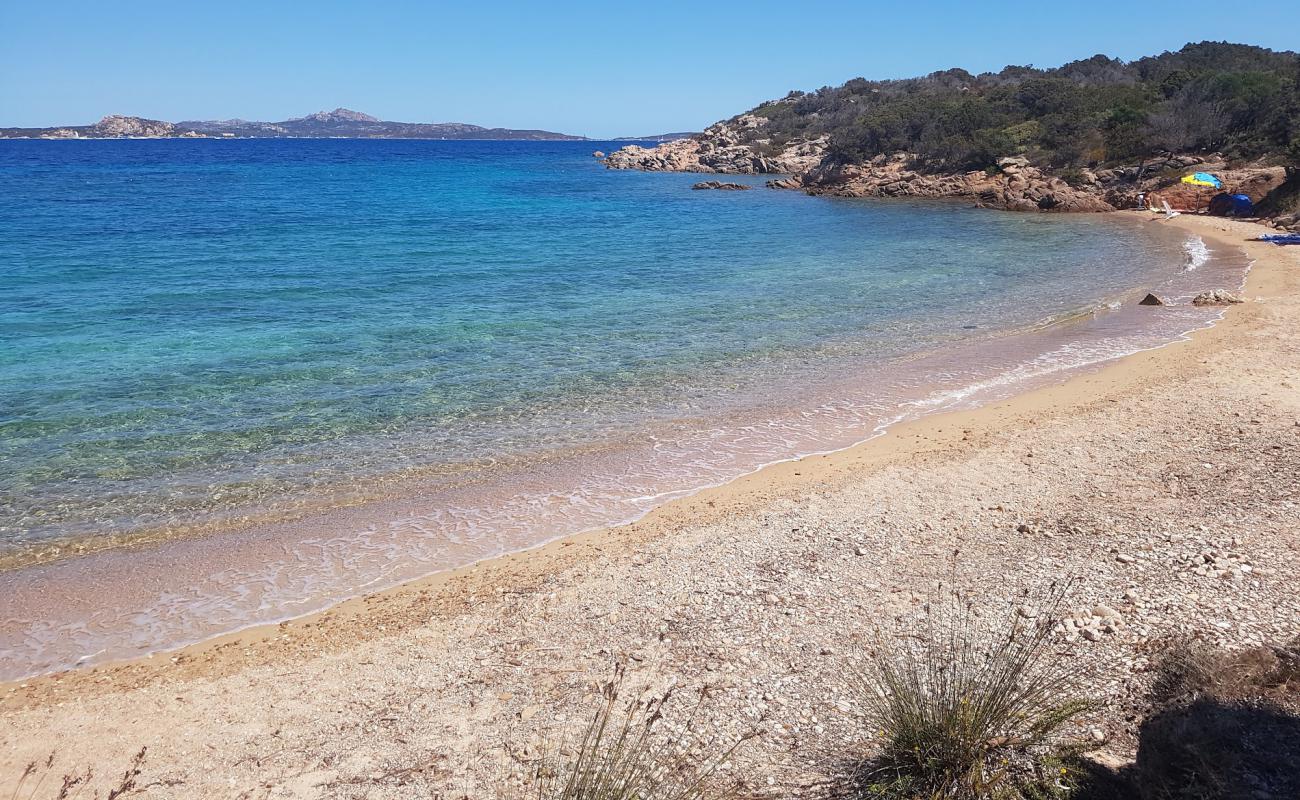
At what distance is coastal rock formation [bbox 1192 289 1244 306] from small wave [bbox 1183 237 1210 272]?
5.20 metres

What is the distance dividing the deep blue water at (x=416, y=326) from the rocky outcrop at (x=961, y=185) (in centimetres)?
335

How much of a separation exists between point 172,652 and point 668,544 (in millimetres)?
4666

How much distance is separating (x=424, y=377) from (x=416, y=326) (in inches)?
165

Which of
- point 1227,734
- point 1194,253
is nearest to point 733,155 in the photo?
point 1194,253

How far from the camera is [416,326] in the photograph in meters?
17.8

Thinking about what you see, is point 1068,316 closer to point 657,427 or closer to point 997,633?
point 657,427

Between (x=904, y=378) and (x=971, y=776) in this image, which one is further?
(x=904, y=378)

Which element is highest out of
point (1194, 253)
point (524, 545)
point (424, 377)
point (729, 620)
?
point (1194, 253)

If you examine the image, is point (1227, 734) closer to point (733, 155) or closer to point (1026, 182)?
point (1026, 182)

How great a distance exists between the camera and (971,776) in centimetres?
401

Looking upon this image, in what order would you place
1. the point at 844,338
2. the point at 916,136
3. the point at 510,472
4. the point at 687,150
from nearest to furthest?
1. the point at 510,472
2. the point at 844,338
3. the point at 916,136
4. the point at 687,150

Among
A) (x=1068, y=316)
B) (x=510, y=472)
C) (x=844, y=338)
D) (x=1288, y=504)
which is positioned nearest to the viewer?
(x=1288, y=504)

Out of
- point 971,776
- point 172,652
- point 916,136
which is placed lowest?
point 172,652

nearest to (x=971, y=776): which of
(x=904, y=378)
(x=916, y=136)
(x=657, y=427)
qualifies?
(x=657, y=427)
